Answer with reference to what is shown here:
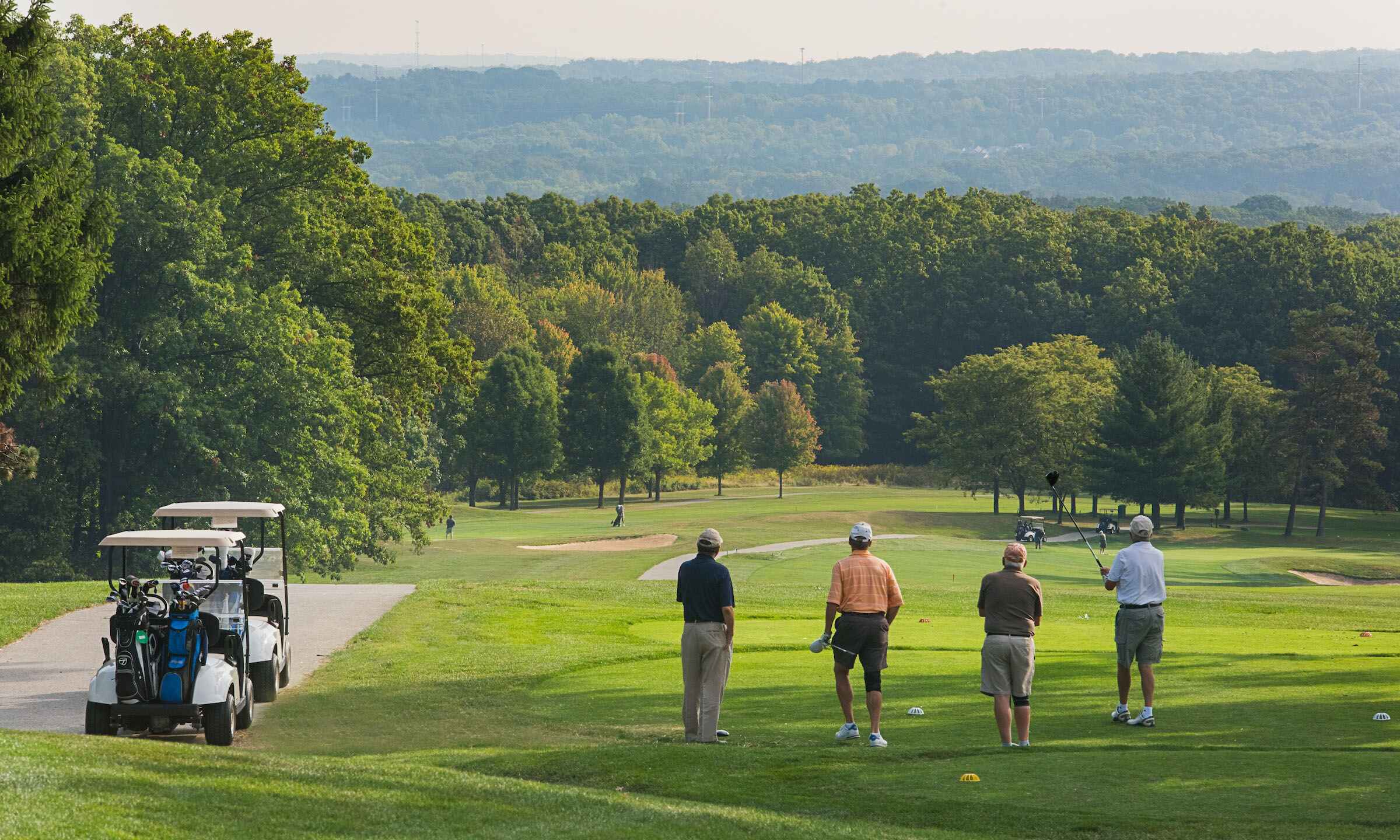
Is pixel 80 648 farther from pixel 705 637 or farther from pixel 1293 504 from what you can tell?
pixel 1293 504

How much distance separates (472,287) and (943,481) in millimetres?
33210

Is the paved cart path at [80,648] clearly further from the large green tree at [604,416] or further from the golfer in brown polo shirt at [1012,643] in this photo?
the large green tree at [604,416]

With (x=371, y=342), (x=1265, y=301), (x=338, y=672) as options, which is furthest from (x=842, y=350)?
(x=338, y=672)

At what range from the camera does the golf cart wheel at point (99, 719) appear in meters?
13.9

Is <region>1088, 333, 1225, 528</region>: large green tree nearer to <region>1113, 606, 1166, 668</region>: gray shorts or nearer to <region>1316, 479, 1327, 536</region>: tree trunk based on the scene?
<region>1316, 479, 1327, 536</region>: tree trunk

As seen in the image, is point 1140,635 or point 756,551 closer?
point 1140,635

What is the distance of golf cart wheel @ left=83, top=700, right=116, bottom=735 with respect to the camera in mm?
13859

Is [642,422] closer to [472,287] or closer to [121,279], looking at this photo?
[472,287]

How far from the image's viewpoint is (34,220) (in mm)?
20516

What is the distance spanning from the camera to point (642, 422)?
8425 centimetres

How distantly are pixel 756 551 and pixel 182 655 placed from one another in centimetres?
4008

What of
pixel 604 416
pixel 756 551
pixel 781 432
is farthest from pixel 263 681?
pixel 781 432

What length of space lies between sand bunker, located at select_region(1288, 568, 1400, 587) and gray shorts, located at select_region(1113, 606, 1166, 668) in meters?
40.9

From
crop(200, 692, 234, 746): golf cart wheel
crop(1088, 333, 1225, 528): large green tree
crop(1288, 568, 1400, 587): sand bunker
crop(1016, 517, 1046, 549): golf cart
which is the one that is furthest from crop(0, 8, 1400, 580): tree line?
crop(1288, 568, 1400, 587): sand bunker
